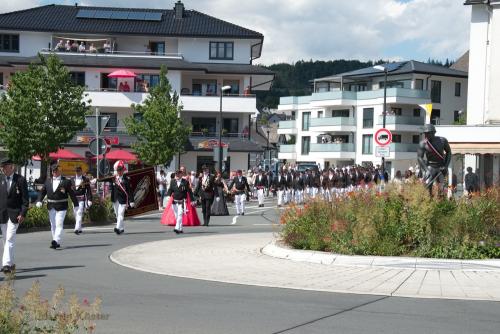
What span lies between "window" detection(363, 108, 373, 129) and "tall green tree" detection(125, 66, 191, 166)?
1150 inches

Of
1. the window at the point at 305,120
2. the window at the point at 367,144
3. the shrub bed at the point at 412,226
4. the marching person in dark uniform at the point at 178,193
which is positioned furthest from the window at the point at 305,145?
the shrub bed at the point at 412,226

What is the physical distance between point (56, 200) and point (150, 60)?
42.5 meters

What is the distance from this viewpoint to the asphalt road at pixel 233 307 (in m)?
8.05

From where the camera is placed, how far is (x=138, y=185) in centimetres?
2244

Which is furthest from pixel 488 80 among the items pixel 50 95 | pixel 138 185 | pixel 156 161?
pixel 138 185

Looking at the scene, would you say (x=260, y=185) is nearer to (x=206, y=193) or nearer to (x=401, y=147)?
Result: (x=206, y=193)

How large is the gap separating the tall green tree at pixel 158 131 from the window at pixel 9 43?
15179 millimetres

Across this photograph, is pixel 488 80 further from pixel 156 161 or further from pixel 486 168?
pixel 156 161

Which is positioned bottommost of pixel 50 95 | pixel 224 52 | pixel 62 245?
pixel 62 245

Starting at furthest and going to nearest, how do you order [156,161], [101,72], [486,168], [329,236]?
[101,72] → [156,161] → [486,168] → [329,236]

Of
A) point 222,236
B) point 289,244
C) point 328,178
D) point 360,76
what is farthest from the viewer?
point 360,76

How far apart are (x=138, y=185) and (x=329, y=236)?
9.92m

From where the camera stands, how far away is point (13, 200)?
12758 mm

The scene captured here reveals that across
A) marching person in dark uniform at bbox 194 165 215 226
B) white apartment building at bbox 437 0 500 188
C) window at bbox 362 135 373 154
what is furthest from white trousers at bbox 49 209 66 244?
window at bbox 362 135 373 154
